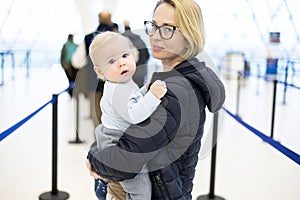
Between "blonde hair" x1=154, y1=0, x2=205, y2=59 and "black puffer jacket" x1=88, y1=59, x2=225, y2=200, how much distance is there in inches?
3.1

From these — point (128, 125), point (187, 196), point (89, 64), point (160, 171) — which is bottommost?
point (187, 196)

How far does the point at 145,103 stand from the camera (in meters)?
0.99

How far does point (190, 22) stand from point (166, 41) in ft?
0.28

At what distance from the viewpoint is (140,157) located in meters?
1.07

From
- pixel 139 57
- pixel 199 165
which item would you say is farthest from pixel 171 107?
pixel 199 165

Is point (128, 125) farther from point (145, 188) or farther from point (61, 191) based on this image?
point (61, 191)

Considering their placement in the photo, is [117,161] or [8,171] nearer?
[117,161]

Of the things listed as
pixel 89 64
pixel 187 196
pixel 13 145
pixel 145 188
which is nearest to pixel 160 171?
pixel 145 188

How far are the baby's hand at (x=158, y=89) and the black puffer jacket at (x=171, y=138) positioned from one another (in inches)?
0.8

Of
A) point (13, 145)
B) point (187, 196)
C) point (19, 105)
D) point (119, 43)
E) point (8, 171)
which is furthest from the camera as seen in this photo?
point (19, 105)

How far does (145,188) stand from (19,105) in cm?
710

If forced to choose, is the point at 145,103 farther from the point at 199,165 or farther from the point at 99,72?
the point at 199,165

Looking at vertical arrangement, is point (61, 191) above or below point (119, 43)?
below

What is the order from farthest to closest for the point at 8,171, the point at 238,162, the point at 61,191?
the point at 238,162 → the point at 8,171 → the point at 61,191
